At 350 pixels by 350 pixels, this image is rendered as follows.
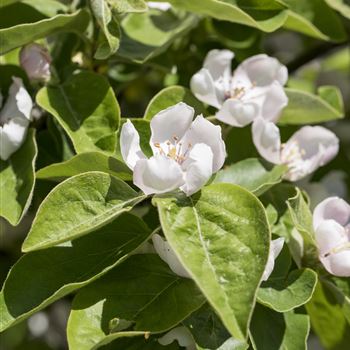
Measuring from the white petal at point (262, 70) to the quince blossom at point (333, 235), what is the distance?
0.28m

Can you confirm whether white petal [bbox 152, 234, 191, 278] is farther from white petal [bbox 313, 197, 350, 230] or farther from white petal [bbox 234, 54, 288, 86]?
white petal [bbox 234, 54, 288, 86]

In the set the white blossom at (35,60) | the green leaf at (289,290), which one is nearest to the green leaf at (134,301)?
the green leaf at (289,290)

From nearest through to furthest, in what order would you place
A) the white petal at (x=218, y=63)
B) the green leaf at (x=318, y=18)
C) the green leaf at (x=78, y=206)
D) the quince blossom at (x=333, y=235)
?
the green leaf at (x=78, y=206)
the quince blossom at (x=333, y=235)
the white petal at (x=218, y=63)
the green leaf at (x=318, y=18)

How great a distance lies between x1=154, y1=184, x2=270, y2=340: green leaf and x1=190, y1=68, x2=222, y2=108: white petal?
31 cm

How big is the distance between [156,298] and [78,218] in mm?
185

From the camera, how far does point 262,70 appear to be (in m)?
1.66

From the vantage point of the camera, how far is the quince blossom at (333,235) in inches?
56.6

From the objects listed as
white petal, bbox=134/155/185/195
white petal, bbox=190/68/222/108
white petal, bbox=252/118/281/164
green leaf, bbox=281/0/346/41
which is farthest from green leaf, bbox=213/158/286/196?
green leaf, bbox=281/0/346/41

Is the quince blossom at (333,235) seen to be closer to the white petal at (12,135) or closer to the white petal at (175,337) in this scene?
the white petal at (175,337)

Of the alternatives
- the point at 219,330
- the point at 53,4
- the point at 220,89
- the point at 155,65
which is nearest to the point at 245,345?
the point at 219,330

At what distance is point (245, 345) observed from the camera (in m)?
1.30

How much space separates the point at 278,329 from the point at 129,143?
388 mm

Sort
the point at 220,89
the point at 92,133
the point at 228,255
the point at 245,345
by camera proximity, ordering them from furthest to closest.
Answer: the point at 220,89 < the point at 92,133 < the point at 245,345 < the point at 228,255

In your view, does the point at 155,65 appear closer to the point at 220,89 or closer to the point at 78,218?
the point at 220,89
